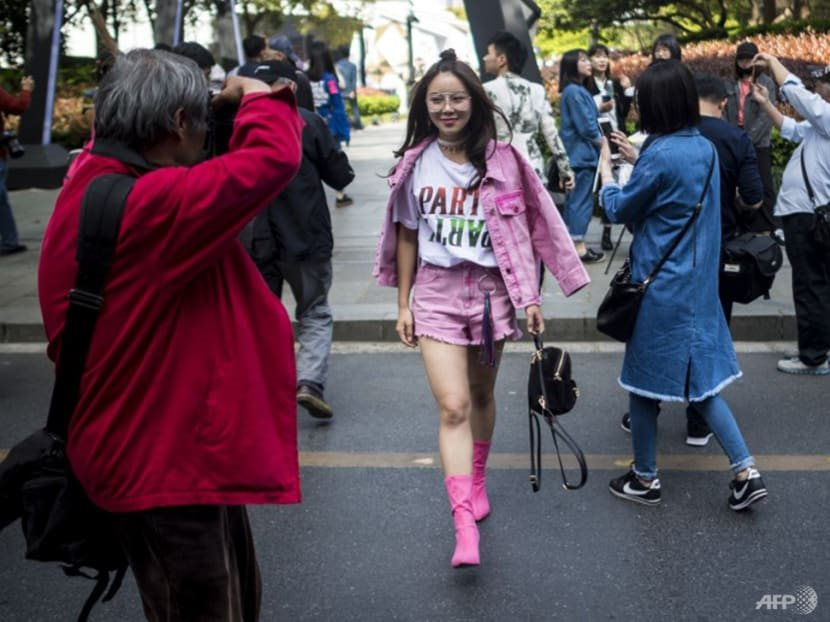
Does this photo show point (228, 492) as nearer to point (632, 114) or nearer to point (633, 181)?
point (633, 181)

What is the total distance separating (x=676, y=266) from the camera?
13.8 feet

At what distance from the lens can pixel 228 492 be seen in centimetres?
236

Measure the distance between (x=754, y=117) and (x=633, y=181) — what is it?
5518 mm

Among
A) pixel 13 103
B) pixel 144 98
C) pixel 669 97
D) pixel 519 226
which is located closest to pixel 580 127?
pixel 13 103

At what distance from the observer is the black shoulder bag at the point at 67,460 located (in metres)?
2.18

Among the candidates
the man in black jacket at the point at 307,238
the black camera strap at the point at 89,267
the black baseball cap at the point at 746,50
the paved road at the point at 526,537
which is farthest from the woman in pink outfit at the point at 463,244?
the black baseball cap at the point at 746,50

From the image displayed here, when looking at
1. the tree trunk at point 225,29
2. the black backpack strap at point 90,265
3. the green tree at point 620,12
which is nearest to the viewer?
the black backpack strap at point 90,265

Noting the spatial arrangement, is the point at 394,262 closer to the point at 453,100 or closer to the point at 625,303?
the point at 453,100

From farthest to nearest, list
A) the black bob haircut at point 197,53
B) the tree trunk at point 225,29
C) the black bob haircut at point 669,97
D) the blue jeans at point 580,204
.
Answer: the tree trunk at point 225,29 → the blue jeans at point 580,204 → the black bob haircut at point 197,53 → the black bob haircut at point 669,97

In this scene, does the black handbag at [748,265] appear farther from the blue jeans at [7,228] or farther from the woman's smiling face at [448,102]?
the blue jeans at [7,228]

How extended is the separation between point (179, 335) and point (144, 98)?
0.49 metres

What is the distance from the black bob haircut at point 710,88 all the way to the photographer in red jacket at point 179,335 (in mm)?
2941

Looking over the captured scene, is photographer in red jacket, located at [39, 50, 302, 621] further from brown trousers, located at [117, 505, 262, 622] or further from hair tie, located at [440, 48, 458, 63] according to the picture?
hair tie, located at [440, 48, 458, 63]

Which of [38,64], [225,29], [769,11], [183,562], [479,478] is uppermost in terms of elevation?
[769,11]
